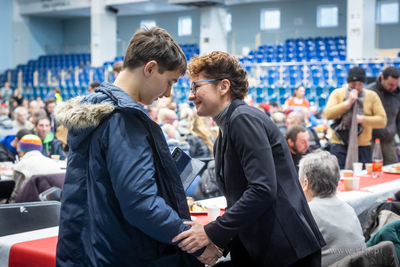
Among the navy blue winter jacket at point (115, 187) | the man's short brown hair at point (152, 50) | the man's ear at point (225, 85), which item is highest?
the man's short brown hair at point (152, 50)

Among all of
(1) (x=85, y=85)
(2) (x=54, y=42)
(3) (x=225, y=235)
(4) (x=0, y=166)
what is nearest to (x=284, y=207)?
(3) (x=225, y=235)

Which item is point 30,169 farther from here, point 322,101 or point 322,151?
point 322,101

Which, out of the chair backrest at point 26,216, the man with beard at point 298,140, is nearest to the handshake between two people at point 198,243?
the chair backrest at point 26,216

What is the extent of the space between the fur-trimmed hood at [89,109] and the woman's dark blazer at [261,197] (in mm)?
384

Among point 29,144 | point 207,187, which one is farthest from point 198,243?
point 29,144

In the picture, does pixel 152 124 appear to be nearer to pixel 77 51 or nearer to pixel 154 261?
pixel 154 261

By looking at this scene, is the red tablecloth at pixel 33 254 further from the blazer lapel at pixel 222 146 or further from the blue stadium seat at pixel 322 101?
the blue stadium seat at pixel 322 101

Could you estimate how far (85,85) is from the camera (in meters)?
15.9

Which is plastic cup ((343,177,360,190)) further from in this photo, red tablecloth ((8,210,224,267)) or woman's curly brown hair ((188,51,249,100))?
red tablecloth ((8,210,224,267))

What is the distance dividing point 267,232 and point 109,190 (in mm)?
580

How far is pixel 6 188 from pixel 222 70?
2653 millimetres

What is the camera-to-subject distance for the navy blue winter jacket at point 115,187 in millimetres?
1335

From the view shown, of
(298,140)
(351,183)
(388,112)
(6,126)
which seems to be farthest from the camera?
(6,126)

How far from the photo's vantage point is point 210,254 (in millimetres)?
1523
